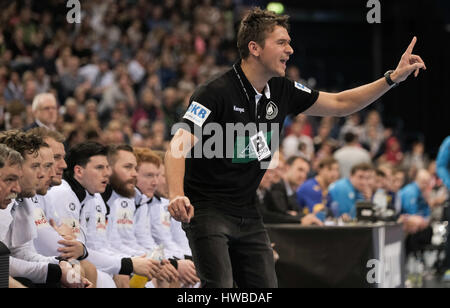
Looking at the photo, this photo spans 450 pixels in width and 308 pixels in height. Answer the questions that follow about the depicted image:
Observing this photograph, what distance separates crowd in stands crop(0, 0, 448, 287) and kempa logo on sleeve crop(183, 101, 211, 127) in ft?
1.58

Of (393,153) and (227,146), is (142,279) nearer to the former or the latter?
(227,146)

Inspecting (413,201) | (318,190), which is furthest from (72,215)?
(413,201)

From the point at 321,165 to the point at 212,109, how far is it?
21.9 ft

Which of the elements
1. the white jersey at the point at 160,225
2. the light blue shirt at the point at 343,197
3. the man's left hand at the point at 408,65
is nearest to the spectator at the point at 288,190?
the light blue shirt at the point at 343,197

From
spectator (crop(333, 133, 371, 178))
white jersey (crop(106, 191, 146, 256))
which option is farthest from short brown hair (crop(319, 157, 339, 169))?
white jersey (crop(106, 191, 146, 256))

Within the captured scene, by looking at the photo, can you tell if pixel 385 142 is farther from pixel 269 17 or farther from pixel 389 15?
pixel 269 17

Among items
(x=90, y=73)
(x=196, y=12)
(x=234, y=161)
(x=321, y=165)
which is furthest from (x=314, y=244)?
(x=196, y=12)

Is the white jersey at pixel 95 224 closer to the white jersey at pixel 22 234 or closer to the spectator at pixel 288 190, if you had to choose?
the white jersey at pixel 22 234

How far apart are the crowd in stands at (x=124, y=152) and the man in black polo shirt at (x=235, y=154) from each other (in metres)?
0.50

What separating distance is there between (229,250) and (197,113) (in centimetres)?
90

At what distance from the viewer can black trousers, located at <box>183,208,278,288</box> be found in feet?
15.0

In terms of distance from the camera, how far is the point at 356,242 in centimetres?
826

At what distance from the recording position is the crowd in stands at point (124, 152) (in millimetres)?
5457

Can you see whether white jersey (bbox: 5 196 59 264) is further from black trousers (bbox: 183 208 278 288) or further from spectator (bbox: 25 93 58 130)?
spectator (bbox: 25 93 58 130)
